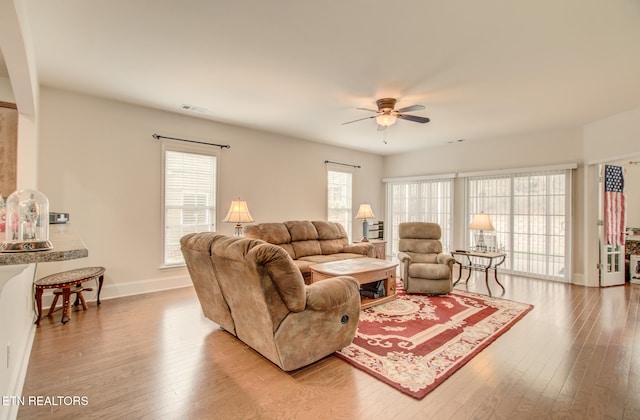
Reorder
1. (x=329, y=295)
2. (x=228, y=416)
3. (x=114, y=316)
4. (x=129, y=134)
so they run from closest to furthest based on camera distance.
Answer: (x=228, y=416)
(x=329, y=295)
(x=114, y=316)
(x=129, y=134)

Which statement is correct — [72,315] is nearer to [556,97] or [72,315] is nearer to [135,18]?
[135,18]

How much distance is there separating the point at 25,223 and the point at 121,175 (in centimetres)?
347

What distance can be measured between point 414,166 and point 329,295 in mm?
5993

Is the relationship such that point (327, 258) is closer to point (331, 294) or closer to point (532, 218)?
point (331, 294)

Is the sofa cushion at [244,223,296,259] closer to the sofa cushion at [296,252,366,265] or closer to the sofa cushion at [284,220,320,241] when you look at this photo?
the sofa cushion at [284,220,320,241]

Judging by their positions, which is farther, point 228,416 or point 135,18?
point 135,18

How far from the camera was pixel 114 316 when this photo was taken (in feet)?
11.6

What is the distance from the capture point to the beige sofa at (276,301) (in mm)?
2141

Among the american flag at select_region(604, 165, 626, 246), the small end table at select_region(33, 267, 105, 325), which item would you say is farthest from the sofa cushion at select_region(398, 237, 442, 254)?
the small end table at select_region(33, 267, 105, 325)

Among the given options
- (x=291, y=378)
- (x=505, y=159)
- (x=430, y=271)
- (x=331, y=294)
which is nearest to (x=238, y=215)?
(x=331, y=294)

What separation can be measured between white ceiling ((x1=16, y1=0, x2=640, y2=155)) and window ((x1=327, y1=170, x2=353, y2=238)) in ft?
8.37

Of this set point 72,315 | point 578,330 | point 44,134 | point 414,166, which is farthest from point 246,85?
point 414,166

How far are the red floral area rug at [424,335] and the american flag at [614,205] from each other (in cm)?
270

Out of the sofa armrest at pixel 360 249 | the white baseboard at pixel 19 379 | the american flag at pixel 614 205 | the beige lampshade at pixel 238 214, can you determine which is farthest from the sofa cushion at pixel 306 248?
the american flag at pixel 614 205
